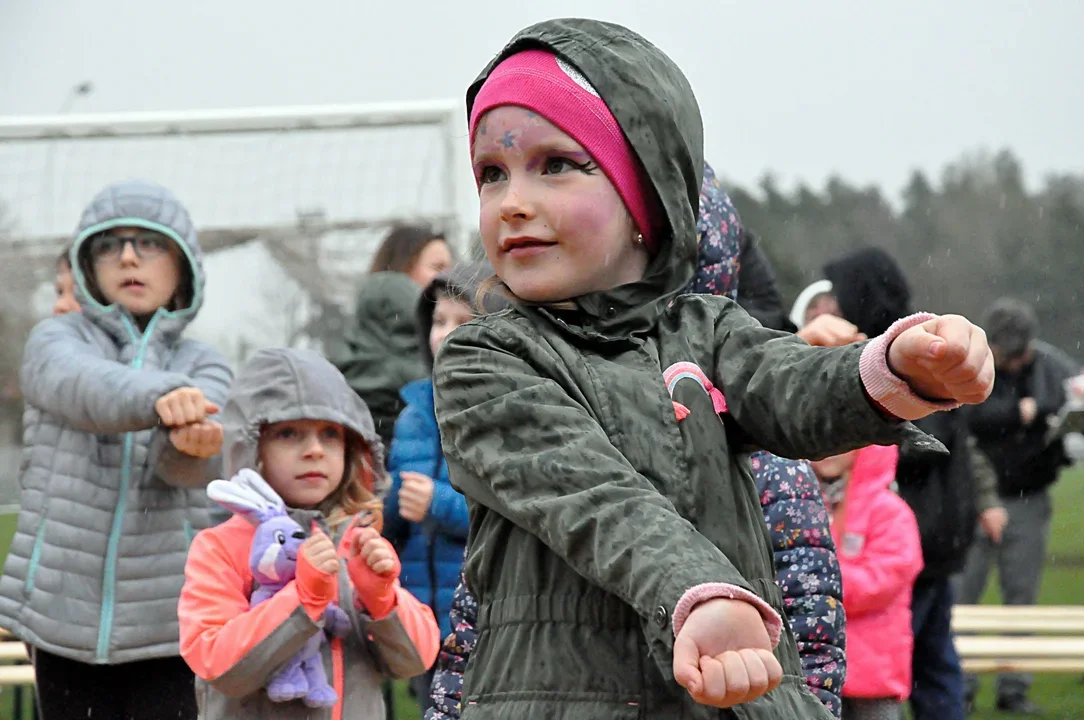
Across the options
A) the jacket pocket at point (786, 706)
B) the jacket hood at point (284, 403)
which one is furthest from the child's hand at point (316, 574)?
the jacket pocket at point (786, 706)

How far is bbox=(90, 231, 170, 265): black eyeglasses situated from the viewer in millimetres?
4613

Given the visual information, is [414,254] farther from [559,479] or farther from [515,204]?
[559,479]

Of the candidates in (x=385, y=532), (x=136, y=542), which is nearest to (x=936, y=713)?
(x=385, y=532)

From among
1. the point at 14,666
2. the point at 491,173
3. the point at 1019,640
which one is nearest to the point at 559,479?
the point at 491,173

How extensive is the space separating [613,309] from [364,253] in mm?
10951

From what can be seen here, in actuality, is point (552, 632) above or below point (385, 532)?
above

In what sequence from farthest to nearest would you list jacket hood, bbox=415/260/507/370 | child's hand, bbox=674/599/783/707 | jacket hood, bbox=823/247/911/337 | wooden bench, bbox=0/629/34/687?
wooden bench, bbox=0/629/34/687 < jacket hood, bbox=823/247/911/337 < jacket hood, bbox=415/260/507/370 < child's hand, bbox=674/599/783/707

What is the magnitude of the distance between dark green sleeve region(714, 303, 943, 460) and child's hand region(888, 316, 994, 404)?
0.25 ft

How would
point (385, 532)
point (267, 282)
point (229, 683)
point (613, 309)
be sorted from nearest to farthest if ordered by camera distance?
1. point (613, 309)
2. point (229, 683)
3. point (385, 532)
4. point (267, 282)

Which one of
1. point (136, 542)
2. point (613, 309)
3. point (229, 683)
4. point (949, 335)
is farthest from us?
point (136, 542)

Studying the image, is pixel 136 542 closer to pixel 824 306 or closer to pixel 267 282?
pixel 824 306

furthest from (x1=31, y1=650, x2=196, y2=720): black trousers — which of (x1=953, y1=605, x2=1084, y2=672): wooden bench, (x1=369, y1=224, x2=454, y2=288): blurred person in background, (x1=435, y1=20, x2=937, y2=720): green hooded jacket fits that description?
(x1=953, y1=605, x2=1084, y2=672): wooden bench

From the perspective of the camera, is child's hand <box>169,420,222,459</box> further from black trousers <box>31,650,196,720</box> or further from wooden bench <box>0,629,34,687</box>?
wooden bench <box>0,629,34,687</box>

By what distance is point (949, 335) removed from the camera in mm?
1684
